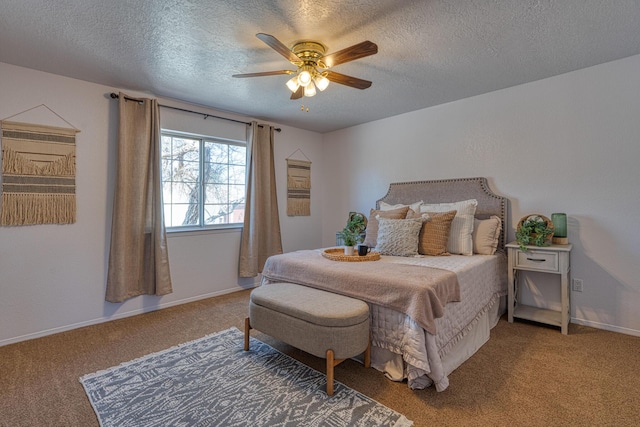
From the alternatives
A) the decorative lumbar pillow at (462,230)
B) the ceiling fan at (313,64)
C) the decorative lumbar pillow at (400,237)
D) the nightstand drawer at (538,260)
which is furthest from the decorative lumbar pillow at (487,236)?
the ceiling fan at (313,64)

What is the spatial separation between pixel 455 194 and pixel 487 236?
0.69 metres

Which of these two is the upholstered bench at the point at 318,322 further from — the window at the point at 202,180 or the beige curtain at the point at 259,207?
the window at the point at 202,180

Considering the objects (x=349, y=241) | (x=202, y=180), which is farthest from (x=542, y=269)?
(x=202, y=180)

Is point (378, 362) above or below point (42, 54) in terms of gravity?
below

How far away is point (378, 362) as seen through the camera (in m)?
2.08

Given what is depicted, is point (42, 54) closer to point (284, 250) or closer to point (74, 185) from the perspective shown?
point (74, 185)

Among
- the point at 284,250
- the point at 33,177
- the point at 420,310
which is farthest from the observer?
the point at 284,250

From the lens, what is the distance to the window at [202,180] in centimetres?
358

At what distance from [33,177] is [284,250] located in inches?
114

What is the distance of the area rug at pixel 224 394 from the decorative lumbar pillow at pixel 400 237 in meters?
1.32

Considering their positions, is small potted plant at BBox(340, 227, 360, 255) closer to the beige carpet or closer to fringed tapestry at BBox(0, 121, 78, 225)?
the beige carpet

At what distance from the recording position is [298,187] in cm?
474

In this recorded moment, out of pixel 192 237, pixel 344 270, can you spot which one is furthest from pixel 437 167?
pixel 192 237

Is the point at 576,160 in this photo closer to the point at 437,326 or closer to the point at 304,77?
the point at 437,326
